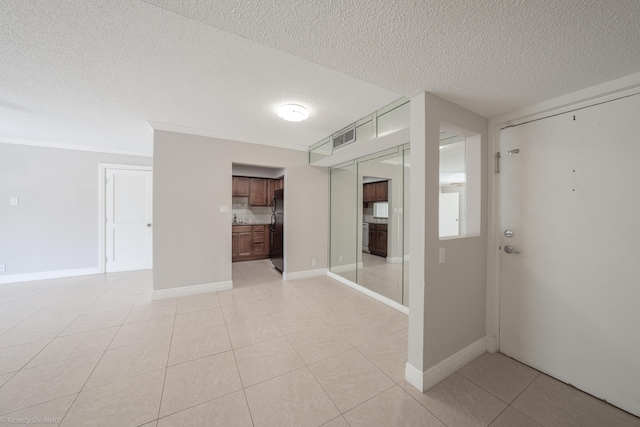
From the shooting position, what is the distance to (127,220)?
179 inches

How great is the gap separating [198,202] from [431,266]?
3.34 metres

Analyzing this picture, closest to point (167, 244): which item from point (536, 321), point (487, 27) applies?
point (487, 27)

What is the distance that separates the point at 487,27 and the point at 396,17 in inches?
18.6

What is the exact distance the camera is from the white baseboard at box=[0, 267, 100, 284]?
379 centimetres

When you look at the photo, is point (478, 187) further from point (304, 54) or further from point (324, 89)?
point (304, 54)

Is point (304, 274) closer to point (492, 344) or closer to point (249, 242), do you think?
point (249, 242)

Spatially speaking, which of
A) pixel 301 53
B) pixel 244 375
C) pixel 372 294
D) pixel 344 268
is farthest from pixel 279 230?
pixel 301 53

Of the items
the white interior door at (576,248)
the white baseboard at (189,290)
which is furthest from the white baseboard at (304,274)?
the white interior door at (576,248)

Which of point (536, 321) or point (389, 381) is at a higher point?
point (536, 321)

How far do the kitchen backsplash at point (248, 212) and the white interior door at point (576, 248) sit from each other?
5659mm

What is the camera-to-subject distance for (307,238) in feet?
14.0

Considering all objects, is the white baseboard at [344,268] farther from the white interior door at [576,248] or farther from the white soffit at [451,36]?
the white soffit at [451,36]

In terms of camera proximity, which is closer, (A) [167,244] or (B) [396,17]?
(B) [396,17]

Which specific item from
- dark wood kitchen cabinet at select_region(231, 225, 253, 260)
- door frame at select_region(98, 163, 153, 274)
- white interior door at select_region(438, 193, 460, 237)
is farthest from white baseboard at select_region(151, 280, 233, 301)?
white interior door at select_region(438, 193, 460, 237)
